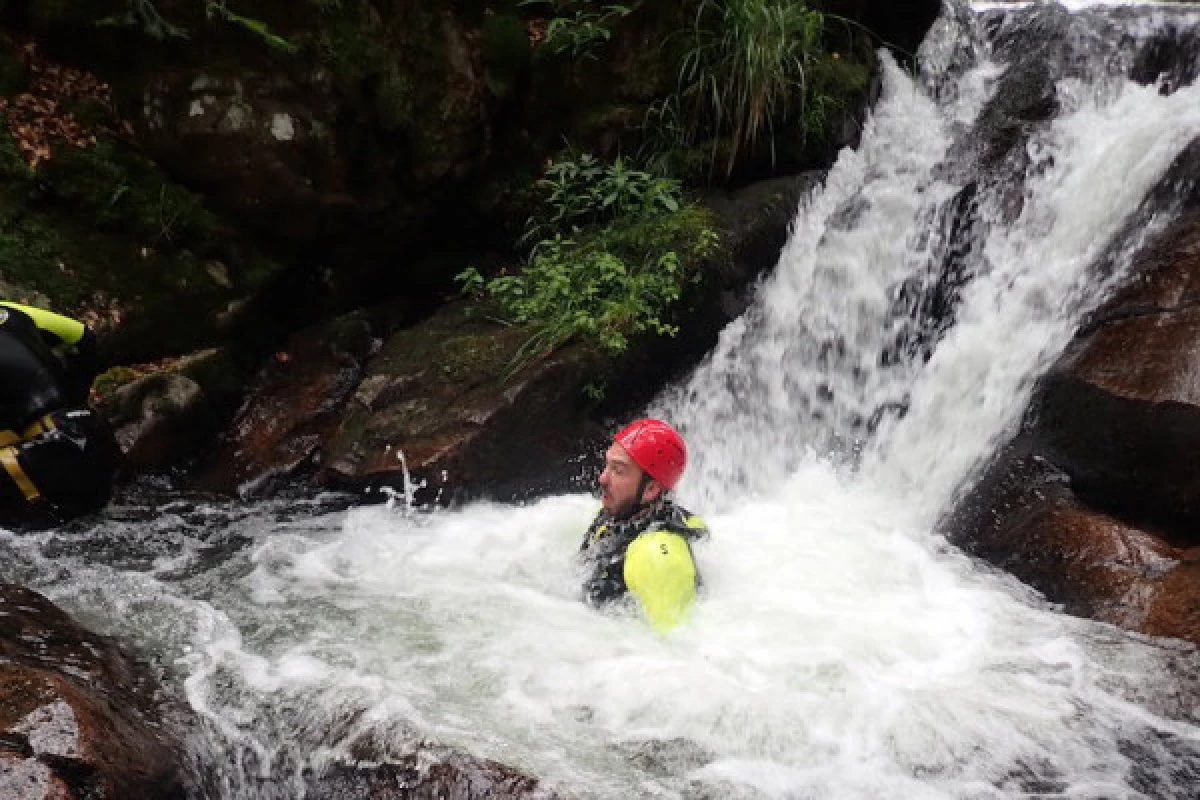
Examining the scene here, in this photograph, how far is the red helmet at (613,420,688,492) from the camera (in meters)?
3.84

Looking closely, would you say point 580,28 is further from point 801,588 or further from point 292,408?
point 801,588

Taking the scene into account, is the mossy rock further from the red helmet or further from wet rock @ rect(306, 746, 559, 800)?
wet rock @ rect(306, 746, 559, 800)

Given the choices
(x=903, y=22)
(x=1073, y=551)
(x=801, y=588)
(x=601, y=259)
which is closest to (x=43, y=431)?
(x=601, y=259)

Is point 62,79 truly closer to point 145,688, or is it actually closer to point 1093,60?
point 145,688

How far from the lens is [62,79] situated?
5.96 m

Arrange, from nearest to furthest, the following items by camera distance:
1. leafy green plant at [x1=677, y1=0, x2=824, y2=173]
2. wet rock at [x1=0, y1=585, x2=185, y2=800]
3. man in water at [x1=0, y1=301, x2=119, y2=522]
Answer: wet rock at [x1=0, y1=585, x2=185, y2=800], man in water at [x1=0, y1=301, x2=119, y2=522], leafy green plant at [x1=677, y1=0, x2=824, y2=173]

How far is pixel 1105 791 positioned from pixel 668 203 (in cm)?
515

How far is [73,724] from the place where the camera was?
256 centimetres

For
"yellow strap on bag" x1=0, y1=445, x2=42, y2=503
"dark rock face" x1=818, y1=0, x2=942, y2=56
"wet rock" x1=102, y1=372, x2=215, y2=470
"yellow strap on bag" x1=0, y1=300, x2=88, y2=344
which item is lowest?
"wet rock" x1=102, y1=372, x2=215, y2=470

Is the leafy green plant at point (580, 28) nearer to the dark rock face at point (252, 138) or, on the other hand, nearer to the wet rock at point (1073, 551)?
the dark rock face at point (252, 138)

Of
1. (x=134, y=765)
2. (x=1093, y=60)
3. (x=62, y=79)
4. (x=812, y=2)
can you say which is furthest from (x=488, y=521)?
(x=1093, y=60)

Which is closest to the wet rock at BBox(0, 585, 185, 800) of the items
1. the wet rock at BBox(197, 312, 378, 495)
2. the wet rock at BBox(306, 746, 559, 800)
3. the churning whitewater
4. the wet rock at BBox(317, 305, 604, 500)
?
the churning whitewater

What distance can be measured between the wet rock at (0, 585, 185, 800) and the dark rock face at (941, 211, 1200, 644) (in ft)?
13.5

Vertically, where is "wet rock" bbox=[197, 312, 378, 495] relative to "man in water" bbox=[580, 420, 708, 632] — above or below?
below
